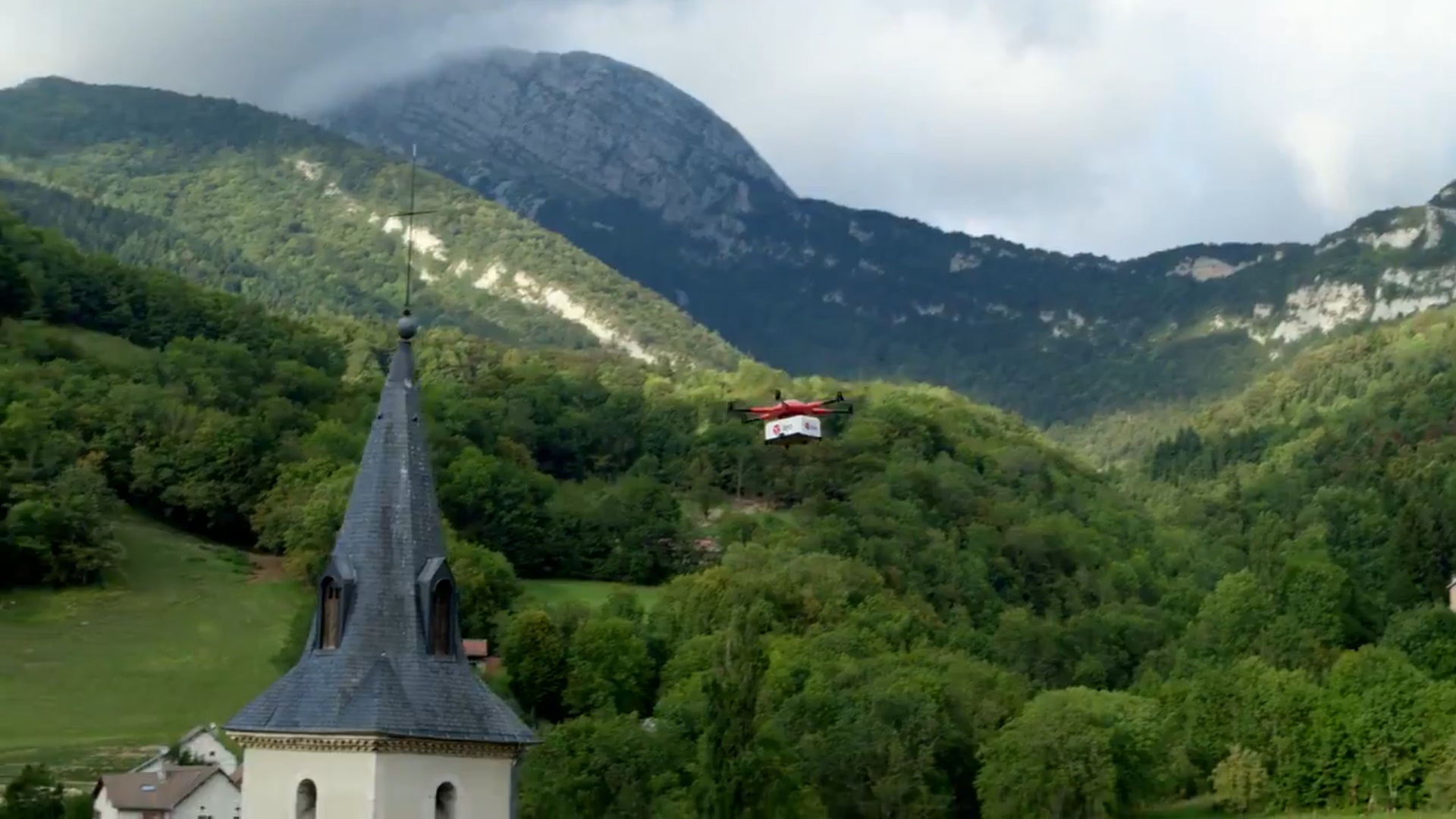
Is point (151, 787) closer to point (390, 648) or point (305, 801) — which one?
point (390, 648)

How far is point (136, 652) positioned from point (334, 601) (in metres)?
73.3

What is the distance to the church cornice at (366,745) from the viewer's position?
106 feet

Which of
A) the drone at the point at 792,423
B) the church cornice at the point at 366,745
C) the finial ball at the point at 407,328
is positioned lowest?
the church cornice at the point at 366,745

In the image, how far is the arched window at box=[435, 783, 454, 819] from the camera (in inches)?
1305

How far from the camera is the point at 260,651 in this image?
347 ft

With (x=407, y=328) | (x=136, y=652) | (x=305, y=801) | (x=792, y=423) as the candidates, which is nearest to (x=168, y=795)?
(x=136, y=652)

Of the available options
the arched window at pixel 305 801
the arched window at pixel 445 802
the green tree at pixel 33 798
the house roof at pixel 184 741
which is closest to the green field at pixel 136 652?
the house roof at pixel 184 741

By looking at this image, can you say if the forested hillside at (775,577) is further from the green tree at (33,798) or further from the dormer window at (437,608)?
the dormer window at (437,608)

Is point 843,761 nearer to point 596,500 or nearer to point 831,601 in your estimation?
point 831,601

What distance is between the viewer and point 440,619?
34312mm

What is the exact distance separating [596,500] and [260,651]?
47.3m

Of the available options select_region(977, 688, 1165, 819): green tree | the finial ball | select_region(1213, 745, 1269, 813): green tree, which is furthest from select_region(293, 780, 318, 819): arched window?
select_region(1213, 745, 1269, 813): green tree

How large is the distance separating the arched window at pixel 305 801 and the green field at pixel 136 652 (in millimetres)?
51746

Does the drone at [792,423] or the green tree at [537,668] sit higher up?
the drone at [792,423]
